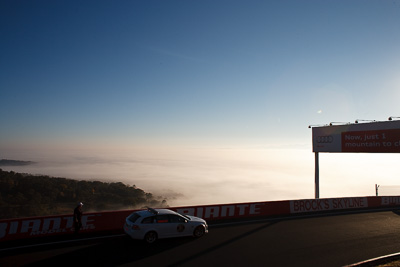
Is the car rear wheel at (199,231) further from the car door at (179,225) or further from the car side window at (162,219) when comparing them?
the car side window at (162,219)

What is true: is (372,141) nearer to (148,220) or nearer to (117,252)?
(148,220)

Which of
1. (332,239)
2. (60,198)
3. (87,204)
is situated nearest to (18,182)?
(60,198)

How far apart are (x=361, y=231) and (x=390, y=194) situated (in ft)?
44.0

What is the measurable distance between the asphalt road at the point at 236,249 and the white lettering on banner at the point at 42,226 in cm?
154

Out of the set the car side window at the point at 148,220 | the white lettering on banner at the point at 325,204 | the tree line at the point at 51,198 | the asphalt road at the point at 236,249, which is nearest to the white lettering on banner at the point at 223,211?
the asphalt road at the point at 236,249

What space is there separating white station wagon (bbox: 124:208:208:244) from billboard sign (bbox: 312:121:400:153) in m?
17.5

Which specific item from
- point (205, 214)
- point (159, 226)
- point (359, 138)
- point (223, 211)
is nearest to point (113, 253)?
point (159, 226)

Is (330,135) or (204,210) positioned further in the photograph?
(330,135)

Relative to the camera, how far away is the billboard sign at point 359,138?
21125mm

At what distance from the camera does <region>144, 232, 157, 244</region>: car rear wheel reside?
11.2 meters

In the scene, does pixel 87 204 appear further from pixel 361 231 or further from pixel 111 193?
pixel 361 231

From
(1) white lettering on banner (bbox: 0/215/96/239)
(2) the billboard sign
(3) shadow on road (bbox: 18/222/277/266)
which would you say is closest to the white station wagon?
(3) shadow on road (bbox: 18/222/277/266)

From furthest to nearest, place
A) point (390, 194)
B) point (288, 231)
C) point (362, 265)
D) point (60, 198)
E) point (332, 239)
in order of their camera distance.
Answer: point (60, 198), point (390, 194), point (288, 231), point (332, 239), point (362, 265)

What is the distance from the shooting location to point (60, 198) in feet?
275
